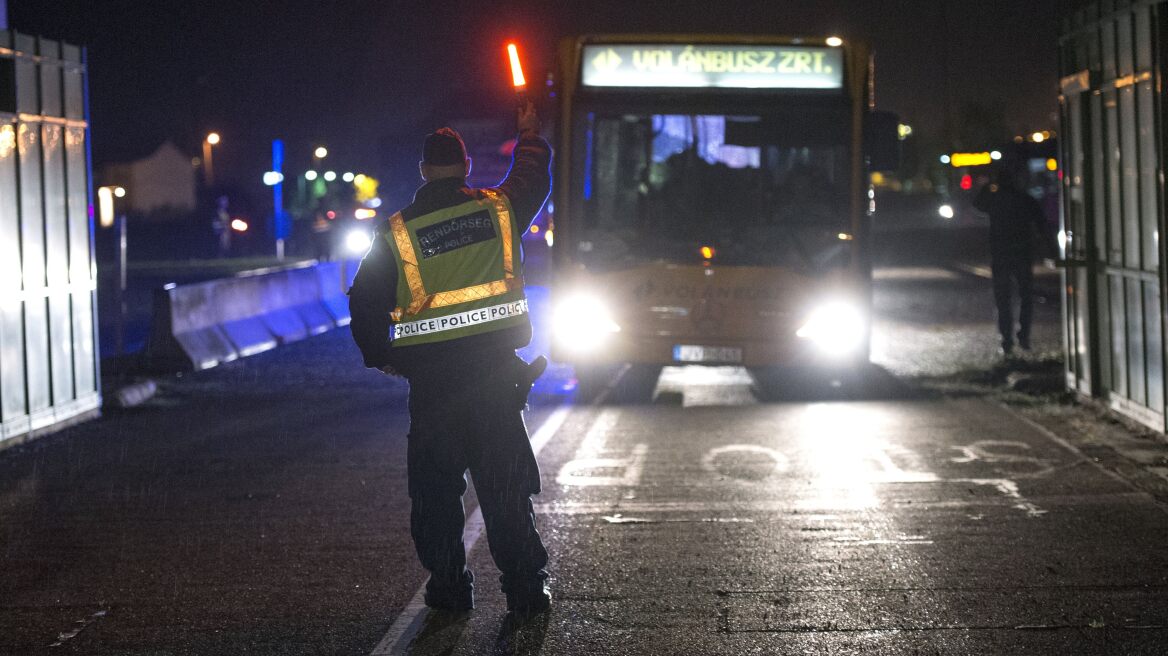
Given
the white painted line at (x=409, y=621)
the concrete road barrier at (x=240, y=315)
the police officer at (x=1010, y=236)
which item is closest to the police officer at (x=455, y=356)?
the white painted line at (x=409, y=621)

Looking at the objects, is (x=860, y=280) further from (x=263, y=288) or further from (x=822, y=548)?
(x=263, y=288)

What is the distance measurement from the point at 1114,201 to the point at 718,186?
3198 millimetres

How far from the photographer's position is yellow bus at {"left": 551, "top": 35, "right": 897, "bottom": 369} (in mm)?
12539

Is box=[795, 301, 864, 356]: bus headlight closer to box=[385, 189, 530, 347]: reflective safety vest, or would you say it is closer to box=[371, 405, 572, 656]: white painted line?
box=[371, 405, 572, 656]: white painted line

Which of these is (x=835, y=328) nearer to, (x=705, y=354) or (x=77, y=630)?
(x=705, y=354)

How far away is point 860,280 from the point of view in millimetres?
12586

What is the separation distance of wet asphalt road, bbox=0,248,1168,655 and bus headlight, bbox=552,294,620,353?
0.61 m

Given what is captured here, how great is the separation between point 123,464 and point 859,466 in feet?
16.3

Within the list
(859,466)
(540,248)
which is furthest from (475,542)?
(540,248)

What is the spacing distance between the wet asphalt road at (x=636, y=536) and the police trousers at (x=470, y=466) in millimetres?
264

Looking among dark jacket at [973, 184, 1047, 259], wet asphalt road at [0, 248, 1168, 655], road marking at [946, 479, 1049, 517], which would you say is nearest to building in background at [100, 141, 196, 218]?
dark jacket at [973, 184, 1047, 259]

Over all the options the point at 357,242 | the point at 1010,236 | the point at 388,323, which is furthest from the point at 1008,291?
the point at 357,242

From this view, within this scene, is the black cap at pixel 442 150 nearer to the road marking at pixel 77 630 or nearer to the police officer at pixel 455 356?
the police officer at pixel 455 356

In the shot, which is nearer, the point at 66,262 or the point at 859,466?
the point at 859,466
